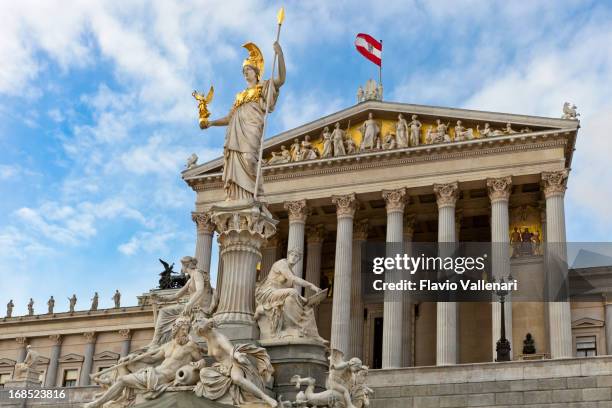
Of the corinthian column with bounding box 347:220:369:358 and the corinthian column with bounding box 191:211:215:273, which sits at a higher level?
the corinthian column with bounding box 191:211:215:273

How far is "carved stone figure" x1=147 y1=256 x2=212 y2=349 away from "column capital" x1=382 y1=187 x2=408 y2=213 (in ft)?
106

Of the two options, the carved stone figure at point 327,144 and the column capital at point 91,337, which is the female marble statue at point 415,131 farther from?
the column capital at point 91,337

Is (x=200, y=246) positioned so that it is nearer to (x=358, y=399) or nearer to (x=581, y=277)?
(x=581, y=277)

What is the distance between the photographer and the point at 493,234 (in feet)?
142

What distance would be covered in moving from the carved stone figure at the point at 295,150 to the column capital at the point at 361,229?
225 inches

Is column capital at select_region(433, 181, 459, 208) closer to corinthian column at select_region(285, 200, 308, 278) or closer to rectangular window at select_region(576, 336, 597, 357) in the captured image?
corinthian column at select_region(285, 200, 308, 278)

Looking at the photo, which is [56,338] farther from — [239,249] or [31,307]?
[239,249]

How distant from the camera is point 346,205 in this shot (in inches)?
1870

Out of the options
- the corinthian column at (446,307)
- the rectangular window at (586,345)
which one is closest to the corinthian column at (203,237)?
the corinthian column at (446,307)

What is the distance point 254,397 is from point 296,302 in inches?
85.2

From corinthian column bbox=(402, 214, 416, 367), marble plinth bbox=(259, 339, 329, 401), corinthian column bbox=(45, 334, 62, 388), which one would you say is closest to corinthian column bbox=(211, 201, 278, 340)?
marble plinth bbox=(259, 339, 329, 401)

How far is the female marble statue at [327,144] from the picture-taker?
49.4m

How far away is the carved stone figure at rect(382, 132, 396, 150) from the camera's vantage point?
47.8m

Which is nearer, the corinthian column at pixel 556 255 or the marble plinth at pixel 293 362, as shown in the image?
the marble plinth at pixel 293 362
